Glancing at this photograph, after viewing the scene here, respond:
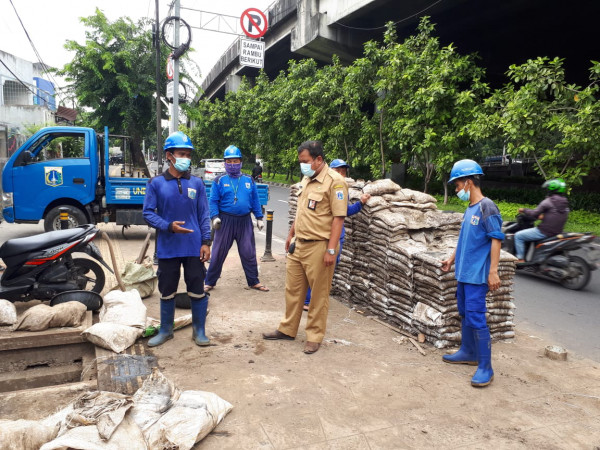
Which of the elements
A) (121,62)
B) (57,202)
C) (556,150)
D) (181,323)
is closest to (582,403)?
(181,323)

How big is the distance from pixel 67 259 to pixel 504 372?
4.58 metres

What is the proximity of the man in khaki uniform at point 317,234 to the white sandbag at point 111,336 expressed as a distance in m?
1.52

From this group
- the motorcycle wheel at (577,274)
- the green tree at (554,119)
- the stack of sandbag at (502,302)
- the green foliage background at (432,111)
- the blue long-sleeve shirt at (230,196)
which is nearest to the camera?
the stack of sandbag at (502,302)

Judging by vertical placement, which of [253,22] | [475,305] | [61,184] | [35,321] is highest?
[253,22]

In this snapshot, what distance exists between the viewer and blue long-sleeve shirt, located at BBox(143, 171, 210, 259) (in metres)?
4.27

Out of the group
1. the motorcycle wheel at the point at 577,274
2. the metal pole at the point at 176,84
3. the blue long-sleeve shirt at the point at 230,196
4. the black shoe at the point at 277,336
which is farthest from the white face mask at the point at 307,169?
the metal pole at the point at 176,84

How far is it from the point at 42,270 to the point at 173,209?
1823mm

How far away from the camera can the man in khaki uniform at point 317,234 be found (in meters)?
4.26

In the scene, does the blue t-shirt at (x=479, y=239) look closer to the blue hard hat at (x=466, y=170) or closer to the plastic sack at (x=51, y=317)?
the blue hard hat at (x=466, y=170)

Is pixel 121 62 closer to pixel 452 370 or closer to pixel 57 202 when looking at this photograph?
pixel 57 202

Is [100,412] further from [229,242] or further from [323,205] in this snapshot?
[229,242]

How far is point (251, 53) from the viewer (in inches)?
744

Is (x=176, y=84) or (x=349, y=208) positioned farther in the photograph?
(x=176, y=84)

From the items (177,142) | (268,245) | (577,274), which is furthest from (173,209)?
(577,274)
